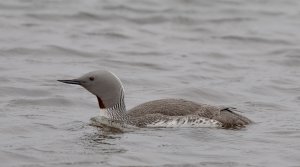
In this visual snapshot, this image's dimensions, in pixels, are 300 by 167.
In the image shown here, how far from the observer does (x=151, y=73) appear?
1591 centimetres

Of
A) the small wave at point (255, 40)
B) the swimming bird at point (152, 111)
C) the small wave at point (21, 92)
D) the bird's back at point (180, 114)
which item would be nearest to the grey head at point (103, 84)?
the swimming bird at point (152, 111)

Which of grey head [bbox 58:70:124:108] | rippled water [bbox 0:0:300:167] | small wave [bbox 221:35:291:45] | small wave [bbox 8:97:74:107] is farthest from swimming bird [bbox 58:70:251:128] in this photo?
small wave [bbox 221:35:291:45]

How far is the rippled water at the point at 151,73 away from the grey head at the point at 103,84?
0.46 meters

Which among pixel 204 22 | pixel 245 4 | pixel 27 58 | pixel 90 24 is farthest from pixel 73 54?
pixel 245 4

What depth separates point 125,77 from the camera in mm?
15508

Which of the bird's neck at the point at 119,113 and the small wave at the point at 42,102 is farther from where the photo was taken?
the small wave at the point at 42,102

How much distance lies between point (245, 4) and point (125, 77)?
27.3 feet

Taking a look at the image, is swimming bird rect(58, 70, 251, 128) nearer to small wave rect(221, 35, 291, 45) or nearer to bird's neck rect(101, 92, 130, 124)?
bird's neck rect(101, 92, 130, 124)

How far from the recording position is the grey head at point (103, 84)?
11.6 m

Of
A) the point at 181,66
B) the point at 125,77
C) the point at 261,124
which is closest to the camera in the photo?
the point at 261,124

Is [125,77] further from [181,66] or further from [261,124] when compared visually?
[261,124]

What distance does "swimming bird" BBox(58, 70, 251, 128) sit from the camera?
11.6 meters

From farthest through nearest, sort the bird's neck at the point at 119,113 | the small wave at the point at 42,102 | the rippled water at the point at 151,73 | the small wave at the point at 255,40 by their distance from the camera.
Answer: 1. the small wave at the point at 255,40
2. the small wave at the point at 42,102
3. the bird's neck at the point at 119,113
4. the rippled water at the point at 151,73

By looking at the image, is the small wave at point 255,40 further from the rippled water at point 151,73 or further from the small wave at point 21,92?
the small wave at point 21,92
